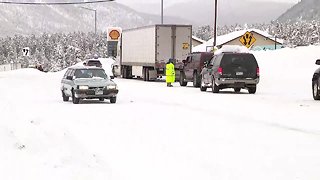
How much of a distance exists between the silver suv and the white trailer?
16.8m

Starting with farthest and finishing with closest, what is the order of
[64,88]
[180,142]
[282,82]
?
A: [282,82], [64,88], [180,142]

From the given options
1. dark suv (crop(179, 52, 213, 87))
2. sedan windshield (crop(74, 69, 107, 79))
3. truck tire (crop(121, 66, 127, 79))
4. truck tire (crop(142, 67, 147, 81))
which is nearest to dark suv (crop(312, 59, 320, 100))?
sedan windshield (crop(74, 69, 107, 79))

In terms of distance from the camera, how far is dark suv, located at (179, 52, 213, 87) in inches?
1337

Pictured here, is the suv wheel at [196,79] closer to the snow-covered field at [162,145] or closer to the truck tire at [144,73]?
the truck tire at [144,73]

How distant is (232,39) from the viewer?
107562 millimetres

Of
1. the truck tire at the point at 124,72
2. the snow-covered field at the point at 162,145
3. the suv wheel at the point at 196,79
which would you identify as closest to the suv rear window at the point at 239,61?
the suv wheel at the point at 196,79

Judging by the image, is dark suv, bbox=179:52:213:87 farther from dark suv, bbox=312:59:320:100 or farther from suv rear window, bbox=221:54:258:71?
dark suv, bbox=312:59:320:100

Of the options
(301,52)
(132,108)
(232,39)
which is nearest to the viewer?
(132,108)

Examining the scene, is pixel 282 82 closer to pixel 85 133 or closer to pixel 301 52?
pixel 301 52

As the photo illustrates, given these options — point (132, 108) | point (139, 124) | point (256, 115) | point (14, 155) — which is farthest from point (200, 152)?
point (132, 108)

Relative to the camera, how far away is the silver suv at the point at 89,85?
21.5 m

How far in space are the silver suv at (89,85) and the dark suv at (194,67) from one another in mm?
11751

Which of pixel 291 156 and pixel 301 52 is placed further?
pixel 301 52

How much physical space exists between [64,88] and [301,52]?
3396 centimetres
